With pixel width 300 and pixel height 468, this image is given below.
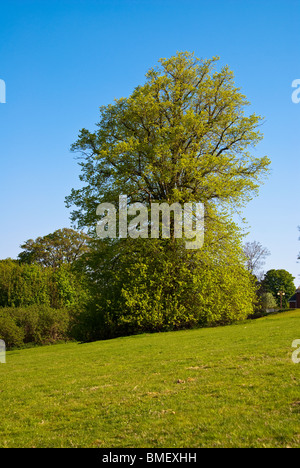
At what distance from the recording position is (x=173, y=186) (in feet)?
103

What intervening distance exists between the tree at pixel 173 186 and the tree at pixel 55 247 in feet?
153

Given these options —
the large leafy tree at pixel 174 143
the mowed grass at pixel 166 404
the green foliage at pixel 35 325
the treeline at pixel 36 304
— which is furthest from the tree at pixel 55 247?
the mowed grass at pixel 166 404

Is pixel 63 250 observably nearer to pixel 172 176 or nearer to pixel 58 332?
pixel 58 332

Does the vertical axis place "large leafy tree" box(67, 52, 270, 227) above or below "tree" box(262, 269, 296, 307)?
above

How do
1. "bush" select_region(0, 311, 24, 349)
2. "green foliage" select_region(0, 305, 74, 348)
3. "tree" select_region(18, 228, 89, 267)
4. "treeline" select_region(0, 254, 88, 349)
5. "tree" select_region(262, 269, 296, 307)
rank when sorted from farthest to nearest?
"tree" select_region(262, 269, 296, 307), "tree" select_region(18, 228, 89, 267), "treeline" select_region(0, 254, 88, 349), "green foliage" select_region(0, 305, 74, 348), "bush" select_region(0, 311, 24, 349)

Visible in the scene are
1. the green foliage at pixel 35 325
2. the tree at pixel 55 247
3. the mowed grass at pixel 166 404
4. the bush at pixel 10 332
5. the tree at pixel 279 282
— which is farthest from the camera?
the tree at pixel 279 282

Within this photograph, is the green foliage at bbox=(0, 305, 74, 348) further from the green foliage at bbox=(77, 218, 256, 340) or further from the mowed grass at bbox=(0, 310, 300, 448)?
the mowed grass at bbox=(0, 310, 300, 448)

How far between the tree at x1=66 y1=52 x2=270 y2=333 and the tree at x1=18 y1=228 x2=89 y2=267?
1840 inches

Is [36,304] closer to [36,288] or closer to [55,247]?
[36,288]

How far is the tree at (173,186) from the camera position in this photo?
97.7 ft

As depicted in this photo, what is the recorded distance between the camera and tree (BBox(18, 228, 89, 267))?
7838 centimetres

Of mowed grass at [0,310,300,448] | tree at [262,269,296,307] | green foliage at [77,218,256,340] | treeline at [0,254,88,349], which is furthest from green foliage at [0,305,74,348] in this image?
tree at [262,269,296,307]

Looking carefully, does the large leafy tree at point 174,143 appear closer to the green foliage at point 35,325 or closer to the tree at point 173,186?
the tree at point 173,186

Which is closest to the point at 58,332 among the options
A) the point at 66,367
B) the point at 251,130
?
the point at 251,130
